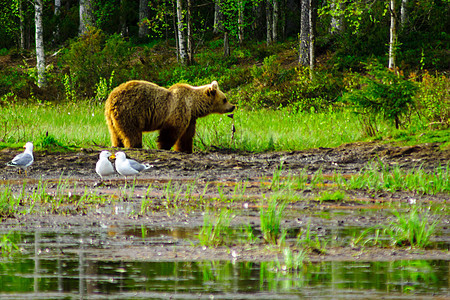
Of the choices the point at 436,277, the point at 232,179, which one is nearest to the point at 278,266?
the point at 436,277

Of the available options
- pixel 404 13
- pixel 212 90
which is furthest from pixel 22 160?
pixel 404 13

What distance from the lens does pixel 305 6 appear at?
25.5 m

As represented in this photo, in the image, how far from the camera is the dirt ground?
4.87 metres

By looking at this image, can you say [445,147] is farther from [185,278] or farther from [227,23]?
[227,23]

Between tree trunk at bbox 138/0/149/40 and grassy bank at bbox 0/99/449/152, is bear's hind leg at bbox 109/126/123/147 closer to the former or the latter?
grassy bank at bbox 0/99/449/152

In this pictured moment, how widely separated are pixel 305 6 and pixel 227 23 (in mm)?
7250

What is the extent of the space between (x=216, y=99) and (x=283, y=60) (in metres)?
16.6

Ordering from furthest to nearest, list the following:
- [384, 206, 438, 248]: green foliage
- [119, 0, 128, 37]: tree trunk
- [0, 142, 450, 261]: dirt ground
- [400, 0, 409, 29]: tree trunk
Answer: [119, 0, 128, 37]: tree trunk < [400, 0, 409, 29]: tree trunk < [384, 206, 438, 248]: green foliage < [0, 142, 450, 261]: dirt ground

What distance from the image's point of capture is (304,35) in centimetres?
2609

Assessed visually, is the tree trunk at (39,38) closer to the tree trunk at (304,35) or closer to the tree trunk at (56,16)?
the tree trunk at (304,35)

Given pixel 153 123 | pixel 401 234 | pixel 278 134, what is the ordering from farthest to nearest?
pixel 278 134, pixel 153 123, pixel 401 234

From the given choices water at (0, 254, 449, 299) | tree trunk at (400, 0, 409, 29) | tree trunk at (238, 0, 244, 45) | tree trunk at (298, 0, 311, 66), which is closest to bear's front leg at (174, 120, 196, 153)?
water at (0, 254, 449, 299)

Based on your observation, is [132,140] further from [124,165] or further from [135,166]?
[124,165]

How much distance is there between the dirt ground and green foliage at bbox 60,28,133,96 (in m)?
15.2
